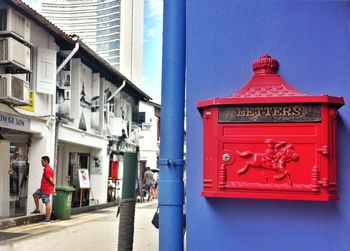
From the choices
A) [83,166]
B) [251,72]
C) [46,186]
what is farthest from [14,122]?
[251,72]

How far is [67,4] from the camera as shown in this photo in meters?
24.5

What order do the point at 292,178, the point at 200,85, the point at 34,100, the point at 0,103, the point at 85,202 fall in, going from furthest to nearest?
the point at 85,202 < the point at 34,100 < the point at 0,103 < the point at 200,85 < the point at 292,178

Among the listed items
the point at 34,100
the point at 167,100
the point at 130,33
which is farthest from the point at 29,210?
the point at 130,33

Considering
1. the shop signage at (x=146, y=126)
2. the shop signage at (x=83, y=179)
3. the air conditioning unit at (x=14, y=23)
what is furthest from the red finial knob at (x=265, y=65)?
the shop signage at (x=146, y=126)

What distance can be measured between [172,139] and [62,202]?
12454 mm

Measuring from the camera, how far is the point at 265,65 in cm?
282

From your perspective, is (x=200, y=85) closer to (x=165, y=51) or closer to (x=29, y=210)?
(x=165, y=51)

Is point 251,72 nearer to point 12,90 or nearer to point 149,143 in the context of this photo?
point 12,90

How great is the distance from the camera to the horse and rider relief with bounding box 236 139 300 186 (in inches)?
106

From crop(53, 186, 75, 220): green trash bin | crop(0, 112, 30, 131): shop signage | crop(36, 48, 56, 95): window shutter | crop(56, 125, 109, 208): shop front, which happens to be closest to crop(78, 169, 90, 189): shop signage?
crop(56, 125, 109, 208): shop front

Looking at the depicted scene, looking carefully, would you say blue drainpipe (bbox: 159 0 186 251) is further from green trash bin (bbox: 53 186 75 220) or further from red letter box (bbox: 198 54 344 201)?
green trash bin (bbox: 53 186 75 220)

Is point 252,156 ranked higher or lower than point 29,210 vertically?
higher

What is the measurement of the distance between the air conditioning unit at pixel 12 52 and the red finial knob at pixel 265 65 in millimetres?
10154

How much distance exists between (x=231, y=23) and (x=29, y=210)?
1251 centimetres
